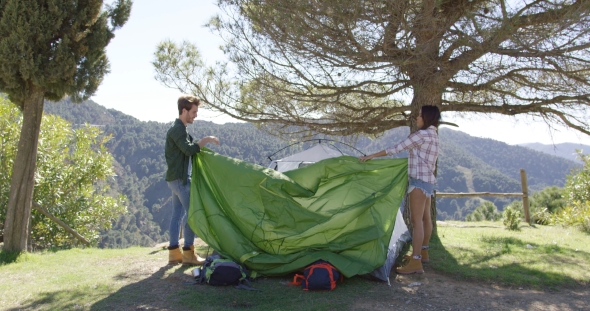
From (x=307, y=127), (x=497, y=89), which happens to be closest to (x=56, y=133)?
(x=307, y=127)

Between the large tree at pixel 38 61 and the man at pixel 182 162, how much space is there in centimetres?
213

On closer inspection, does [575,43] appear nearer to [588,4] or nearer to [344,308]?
[588,4]

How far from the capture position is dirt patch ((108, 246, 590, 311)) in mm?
3799

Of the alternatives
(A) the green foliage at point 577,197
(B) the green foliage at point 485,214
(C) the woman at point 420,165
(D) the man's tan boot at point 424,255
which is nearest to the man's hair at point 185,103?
(C) the woman at point 420,165

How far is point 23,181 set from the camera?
5.84 meters

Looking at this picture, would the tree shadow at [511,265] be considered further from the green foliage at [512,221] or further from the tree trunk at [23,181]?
the tree trunk at [23,181]

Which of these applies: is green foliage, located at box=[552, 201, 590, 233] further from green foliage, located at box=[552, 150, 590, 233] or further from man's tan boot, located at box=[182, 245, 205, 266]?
man's tan boot, located at box=[182, 245, 205, 266]

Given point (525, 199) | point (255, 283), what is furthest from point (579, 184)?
point (255, 283)

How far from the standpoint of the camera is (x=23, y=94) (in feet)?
18.9

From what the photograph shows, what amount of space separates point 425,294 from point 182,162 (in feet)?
8.98

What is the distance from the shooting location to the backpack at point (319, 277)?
159 inches

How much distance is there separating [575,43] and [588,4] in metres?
0.67

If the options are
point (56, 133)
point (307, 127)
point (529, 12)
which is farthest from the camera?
point (56, 133)

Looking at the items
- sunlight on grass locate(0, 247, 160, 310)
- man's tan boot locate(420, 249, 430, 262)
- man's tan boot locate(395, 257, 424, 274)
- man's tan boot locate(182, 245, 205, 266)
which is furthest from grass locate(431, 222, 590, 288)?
sunlight on grass locate(0, 247, 160, 310)
